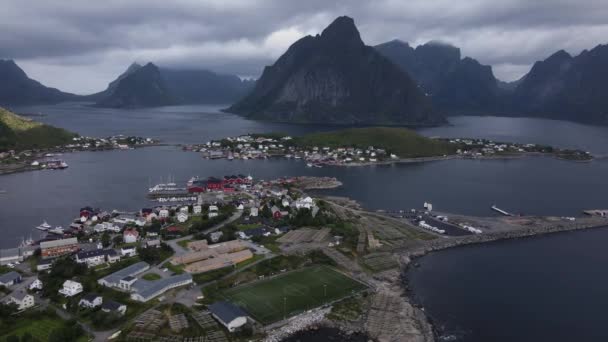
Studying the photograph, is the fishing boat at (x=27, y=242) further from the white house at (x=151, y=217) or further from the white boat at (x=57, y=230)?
the white house at (x=151, y=217)

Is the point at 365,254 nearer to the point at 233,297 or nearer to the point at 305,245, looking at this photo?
the point at 305,245

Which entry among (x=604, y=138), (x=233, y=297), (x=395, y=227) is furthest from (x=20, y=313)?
(x=604, y=138)

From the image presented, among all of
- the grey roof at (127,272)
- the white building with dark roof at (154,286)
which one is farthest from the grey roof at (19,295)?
the white building with dark roof at (154,286)

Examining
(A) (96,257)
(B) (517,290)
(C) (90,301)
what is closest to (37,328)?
(C) (90,301)

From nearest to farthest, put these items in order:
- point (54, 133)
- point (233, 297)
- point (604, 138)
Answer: point (233, 297)
point (54, 133)
point (604, 138)

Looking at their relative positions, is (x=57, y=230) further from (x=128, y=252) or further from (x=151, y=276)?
(x=151, y=276)

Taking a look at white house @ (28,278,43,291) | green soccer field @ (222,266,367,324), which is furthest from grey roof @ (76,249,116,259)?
green soccer field @ (222,266,367,324)
